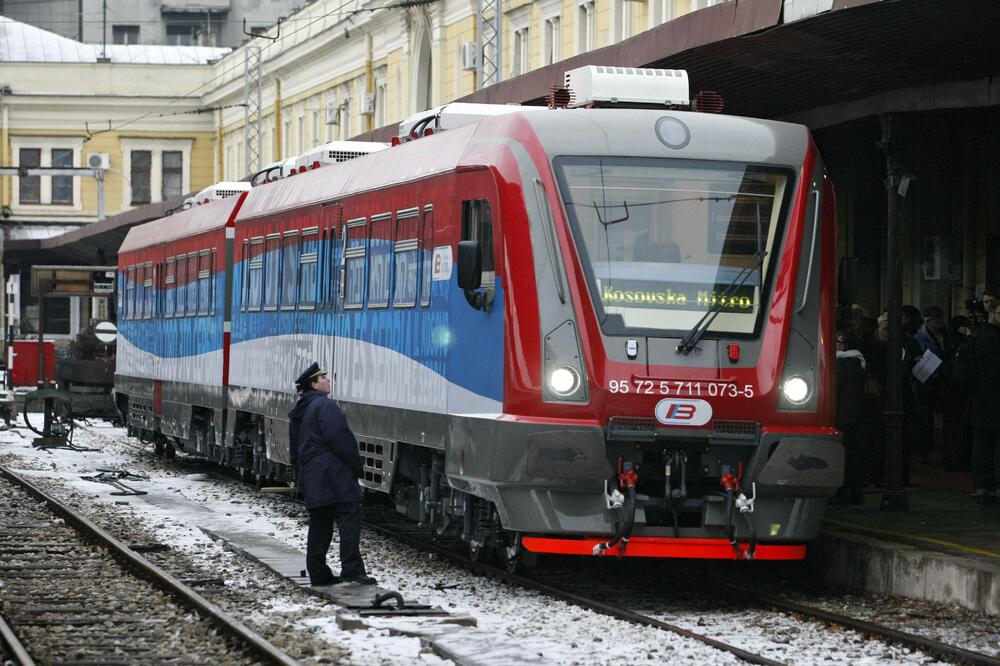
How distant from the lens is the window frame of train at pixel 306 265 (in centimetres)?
1852

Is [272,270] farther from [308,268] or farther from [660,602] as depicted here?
[660,602]

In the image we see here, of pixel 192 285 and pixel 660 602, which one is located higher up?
pixel 192 285

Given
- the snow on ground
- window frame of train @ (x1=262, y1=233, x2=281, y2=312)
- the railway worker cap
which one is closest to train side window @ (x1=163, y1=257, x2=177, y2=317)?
window frame of train @ (x1=262, y1=233, x2=281, y2=312)

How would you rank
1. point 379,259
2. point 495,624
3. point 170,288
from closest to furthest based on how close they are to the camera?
1. point 495,624
2. point 379,259
3. point 170,288

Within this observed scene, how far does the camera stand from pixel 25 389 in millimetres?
48500

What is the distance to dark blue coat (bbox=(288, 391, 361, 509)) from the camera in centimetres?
1366

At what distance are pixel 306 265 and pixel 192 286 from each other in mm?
6429

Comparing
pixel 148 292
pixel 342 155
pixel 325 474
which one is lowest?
pixel 325 474

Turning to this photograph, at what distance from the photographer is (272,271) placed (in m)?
20.5

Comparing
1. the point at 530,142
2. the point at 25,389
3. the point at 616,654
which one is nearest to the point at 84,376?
the point at 25,389

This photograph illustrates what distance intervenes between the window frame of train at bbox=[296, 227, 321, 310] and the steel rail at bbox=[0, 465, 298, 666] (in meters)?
2.68

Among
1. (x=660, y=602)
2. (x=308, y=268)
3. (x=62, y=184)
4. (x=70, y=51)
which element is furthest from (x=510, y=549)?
(x=70, y=51)

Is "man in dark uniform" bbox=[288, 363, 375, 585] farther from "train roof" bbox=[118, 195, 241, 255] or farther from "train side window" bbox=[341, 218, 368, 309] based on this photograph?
"train roof" bbox=[118, 195, 241, 255]

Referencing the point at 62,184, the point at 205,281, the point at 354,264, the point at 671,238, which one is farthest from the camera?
the point at 62,184
